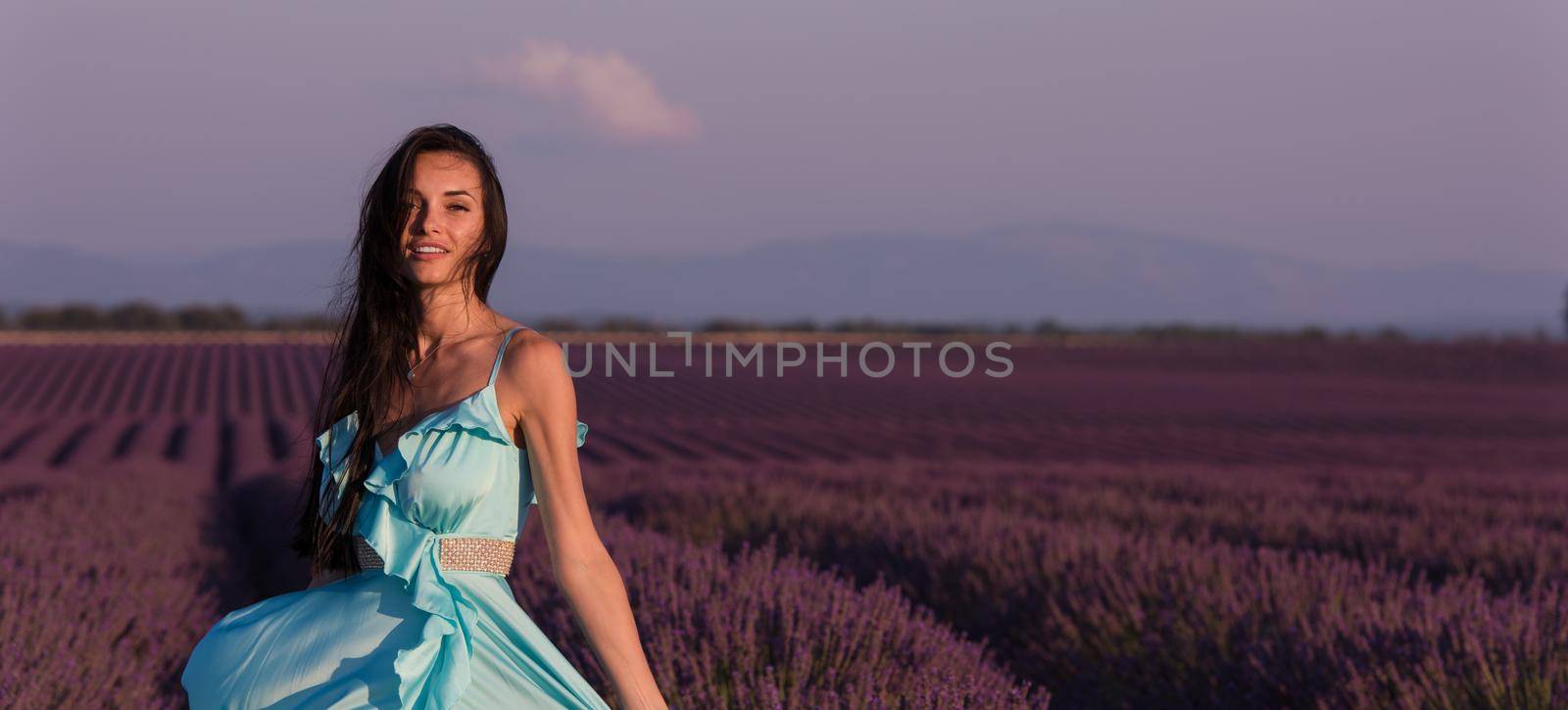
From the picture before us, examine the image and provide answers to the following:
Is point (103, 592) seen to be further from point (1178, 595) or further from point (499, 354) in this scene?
point (1178, 595)

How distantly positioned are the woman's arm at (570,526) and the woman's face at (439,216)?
0.65ft

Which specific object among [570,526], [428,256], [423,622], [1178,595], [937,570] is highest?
[428,256]

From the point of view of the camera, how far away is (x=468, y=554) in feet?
5.27

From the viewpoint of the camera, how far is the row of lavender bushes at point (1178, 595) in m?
3.62

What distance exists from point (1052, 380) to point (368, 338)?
102ft

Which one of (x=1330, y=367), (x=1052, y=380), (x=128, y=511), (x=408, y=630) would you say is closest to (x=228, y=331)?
(x=1052, y=380)

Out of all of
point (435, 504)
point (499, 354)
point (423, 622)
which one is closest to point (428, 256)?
point (499, 354)

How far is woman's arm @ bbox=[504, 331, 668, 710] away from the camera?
153 centimetres

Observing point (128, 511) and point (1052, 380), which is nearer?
point (128, 511)

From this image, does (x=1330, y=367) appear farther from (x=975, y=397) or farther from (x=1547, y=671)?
(x=1547, y=671)

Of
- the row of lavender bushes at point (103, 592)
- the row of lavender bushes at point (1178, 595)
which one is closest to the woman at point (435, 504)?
the row of lavender bushes at point (103, 592)

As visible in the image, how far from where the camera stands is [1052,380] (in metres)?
31.8

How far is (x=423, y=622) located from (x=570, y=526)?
22 centimetres

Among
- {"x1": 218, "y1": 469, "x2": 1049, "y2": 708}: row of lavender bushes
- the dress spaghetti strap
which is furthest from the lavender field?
the dress spaghetti strap
